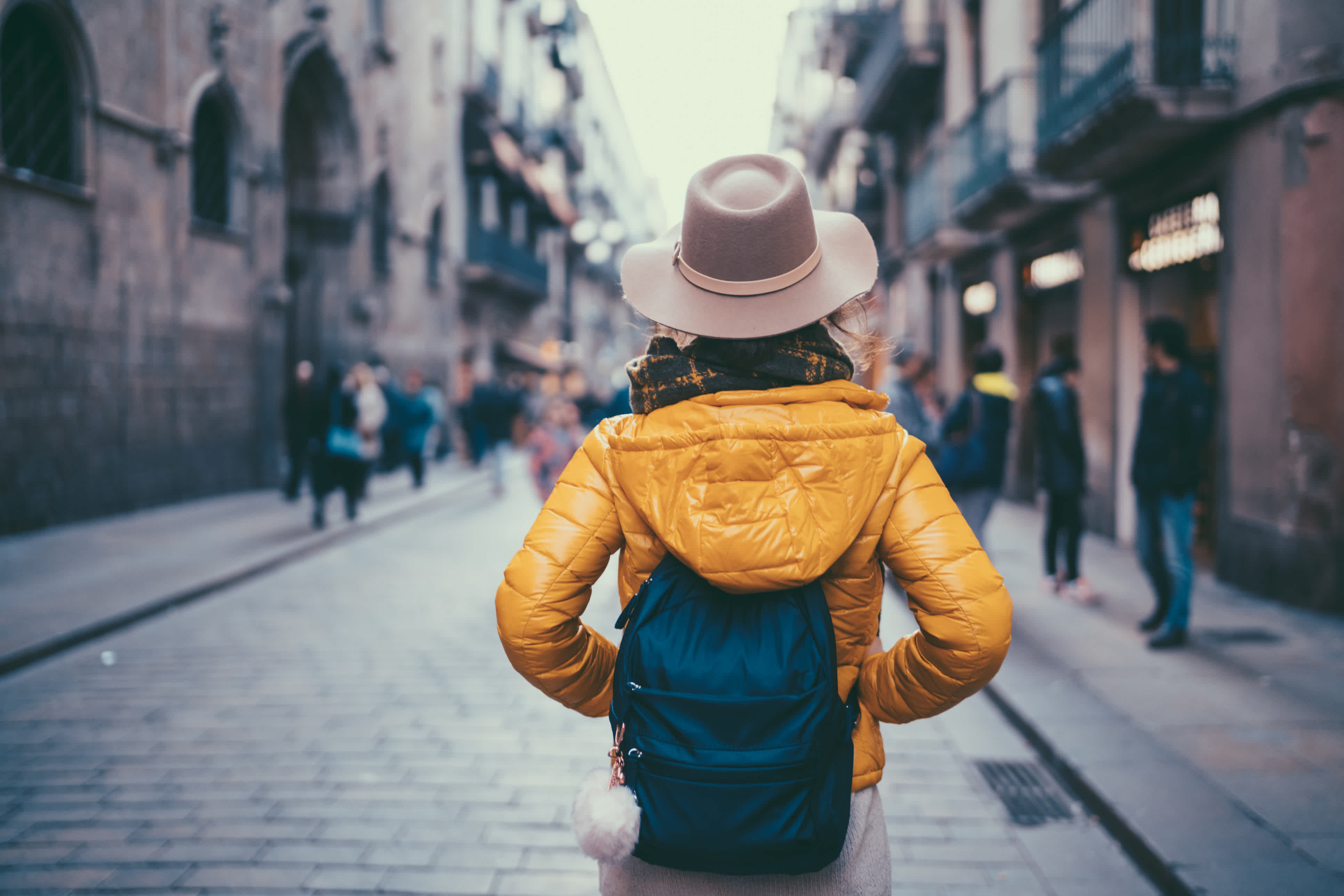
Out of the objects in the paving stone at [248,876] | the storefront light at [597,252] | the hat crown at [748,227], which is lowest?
the paving stone at [248,876]

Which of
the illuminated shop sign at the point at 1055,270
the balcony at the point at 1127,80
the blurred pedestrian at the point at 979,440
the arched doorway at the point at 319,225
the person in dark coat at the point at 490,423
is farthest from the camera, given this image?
the arched doorway at the point at 319,225

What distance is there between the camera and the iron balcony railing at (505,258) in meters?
27.3

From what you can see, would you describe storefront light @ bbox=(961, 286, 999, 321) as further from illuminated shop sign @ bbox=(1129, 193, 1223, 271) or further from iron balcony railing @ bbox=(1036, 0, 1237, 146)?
illuminated shop sign @ bbox=(1129, 193, 1223, 271)

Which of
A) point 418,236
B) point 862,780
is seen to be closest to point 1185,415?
point 862,780

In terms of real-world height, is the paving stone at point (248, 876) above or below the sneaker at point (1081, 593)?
below

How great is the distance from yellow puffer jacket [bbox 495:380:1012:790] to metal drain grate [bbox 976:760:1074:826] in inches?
101

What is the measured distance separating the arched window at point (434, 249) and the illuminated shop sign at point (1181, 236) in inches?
683

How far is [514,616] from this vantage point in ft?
5.05

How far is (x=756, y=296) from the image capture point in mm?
1566

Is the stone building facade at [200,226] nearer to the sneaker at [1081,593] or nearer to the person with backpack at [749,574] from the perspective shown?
the sneaker at [1081,593]

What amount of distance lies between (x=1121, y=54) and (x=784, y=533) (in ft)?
33.3

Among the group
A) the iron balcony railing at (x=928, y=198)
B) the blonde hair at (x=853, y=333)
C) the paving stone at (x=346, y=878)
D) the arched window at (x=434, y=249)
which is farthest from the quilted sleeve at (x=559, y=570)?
the arched window at (x=434, y=249)

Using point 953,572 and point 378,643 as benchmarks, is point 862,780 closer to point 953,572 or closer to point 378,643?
point 953,572

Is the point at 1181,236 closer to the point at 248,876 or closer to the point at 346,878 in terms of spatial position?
the point at 346,878
